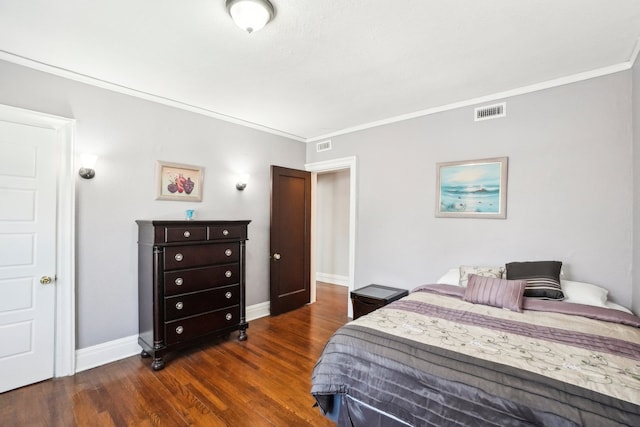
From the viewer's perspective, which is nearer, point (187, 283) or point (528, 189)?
point (528, 189)

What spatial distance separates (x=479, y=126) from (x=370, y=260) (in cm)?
203

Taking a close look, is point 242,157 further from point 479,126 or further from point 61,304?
point 479,126

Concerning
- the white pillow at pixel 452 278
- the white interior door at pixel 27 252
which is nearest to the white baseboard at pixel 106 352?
the white interior door at pixel 27 252

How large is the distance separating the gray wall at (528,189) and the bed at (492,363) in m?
0.52

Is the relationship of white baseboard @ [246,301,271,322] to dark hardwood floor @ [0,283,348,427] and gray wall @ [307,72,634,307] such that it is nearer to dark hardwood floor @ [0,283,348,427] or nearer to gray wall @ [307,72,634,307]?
dark hardwood floor @ [0,283,348,427]

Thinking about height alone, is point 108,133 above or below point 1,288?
above

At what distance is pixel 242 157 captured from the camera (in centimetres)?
402

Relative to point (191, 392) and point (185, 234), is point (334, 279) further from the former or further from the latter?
point (191, 392)

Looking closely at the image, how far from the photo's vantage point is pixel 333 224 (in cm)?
637

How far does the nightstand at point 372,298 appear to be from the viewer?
10.6ft

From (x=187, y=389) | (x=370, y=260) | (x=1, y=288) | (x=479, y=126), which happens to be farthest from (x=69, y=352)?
(x=479, y=126)

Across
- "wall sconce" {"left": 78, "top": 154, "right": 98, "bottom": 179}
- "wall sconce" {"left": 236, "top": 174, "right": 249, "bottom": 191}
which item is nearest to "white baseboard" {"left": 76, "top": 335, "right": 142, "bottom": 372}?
"wall sconce" {"left": 78, "top": 154, "right": 98, "bottom": 179}

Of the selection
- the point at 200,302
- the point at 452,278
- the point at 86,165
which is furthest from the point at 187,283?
the point at 452,278

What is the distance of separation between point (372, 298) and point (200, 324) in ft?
6.04
